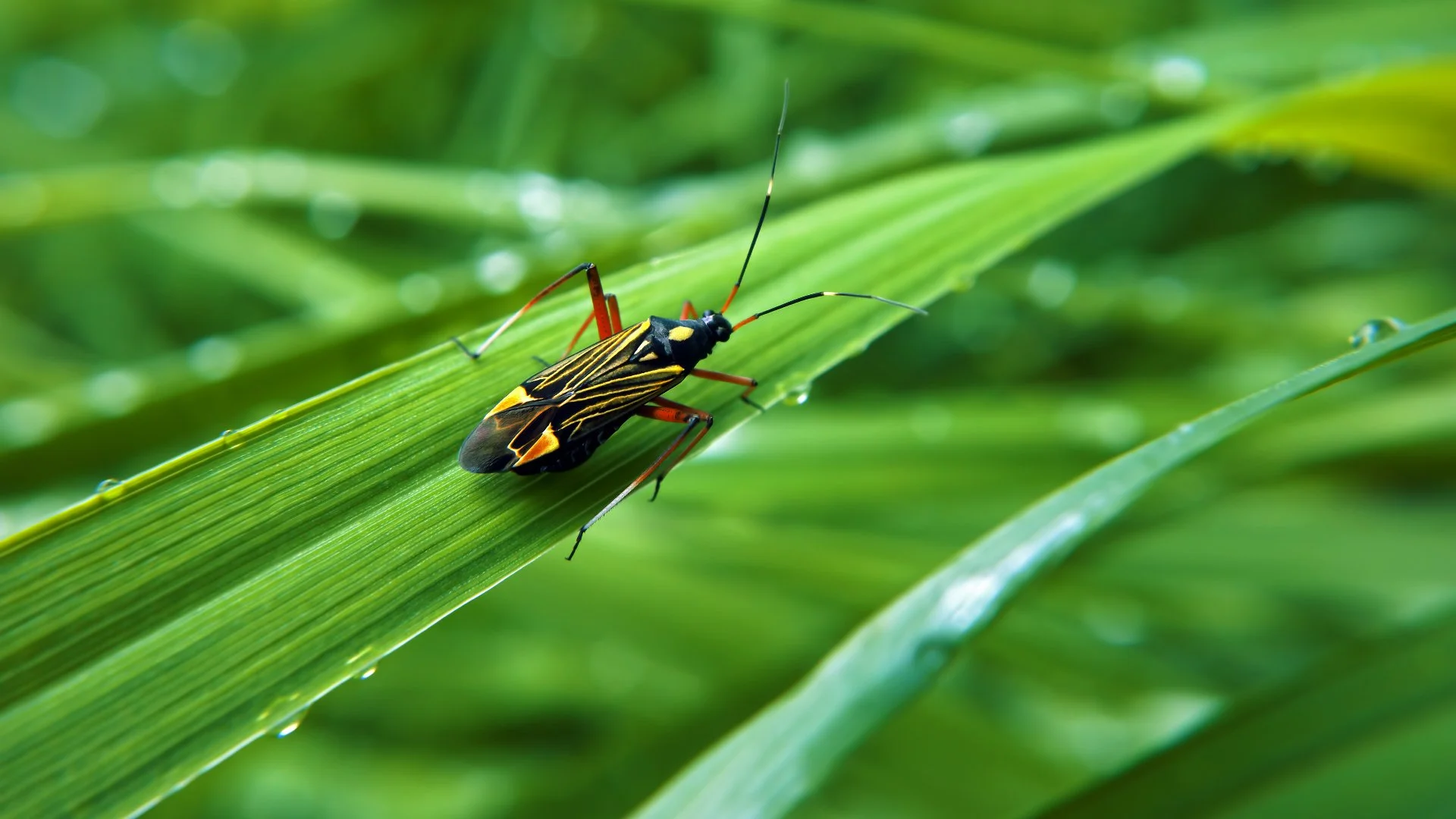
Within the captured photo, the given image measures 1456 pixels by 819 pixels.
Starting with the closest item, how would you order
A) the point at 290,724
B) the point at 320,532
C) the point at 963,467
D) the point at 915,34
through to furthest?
the point at 290,724
the point at 320,532
the point at 963,467
the point at 915,34

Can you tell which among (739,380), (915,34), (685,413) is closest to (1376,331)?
(739,380)

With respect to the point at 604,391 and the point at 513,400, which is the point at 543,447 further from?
the point at 604,391

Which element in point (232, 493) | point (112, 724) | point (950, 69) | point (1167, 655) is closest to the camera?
point (112, 724)

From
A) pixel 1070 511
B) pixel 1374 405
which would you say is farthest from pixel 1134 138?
pixel 1374 405

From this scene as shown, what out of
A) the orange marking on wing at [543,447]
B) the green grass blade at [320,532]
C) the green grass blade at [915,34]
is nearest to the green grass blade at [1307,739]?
the green grass blade at [320,532]

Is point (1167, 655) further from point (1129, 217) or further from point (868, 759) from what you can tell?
point (1129, 217)

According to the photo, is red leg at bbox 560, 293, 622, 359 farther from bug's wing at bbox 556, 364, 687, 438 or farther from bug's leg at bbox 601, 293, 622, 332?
bug's wing at bbox 556, 364, 687, 438

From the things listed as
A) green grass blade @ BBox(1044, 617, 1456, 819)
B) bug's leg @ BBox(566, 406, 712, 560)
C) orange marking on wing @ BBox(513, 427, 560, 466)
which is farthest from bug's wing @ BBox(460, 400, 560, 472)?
green grass blade @ BBox(1044, 617, 1456, 819)

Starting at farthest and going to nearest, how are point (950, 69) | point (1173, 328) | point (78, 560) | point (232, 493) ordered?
point (950, 69) < point (1173, 328) < point (232, 493) < point (78, 560)

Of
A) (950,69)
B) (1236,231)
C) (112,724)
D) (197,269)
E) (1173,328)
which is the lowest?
(112,724)
